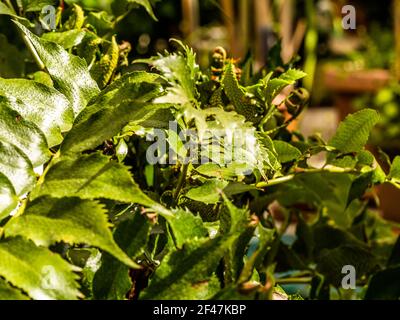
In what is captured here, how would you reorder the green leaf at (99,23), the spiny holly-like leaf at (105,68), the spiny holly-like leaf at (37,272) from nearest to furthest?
the spiny holly-like leaf at (37,272)
the spiny holly-like leaf at (105,68)
the green leaf at (99,23)

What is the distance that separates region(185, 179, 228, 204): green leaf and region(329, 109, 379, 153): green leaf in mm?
138

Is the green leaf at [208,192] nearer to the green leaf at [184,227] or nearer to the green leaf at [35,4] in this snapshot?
the green leaf at [184,227]

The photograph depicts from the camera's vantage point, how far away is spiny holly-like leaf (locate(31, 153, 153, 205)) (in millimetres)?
414

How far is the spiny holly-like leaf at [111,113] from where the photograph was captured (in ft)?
1.53

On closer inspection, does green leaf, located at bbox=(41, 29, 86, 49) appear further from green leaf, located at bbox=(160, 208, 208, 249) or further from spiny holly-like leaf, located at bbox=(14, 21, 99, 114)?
green leaf, located at bbox=(160, 208, 208, 249)

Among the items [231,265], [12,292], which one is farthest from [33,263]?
[231,265]

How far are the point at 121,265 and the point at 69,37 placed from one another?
0.27 meters

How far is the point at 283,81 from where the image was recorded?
539 mm

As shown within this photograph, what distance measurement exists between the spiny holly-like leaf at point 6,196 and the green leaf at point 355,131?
0.29 metres

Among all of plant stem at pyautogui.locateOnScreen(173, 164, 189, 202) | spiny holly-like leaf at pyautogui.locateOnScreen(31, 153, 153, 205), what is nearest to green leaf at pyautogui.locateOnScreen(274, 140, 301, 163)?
plant stem at pyautogui.locateOnScreen(173, 164, 189, 202)

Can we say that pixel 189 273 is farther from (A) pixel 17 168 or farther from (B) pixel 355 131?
(B) pixel 355 131

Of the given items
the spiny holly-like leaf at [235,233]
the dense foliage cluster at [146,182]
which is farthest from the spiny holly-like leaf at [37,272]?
the spiny holly-like leaf at [235,233]

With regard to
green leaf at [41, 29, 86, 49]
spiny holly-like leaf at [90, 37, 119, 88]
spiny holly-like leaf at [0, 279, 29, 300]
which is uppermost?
green leaf at [41, 29, 86, 49]
